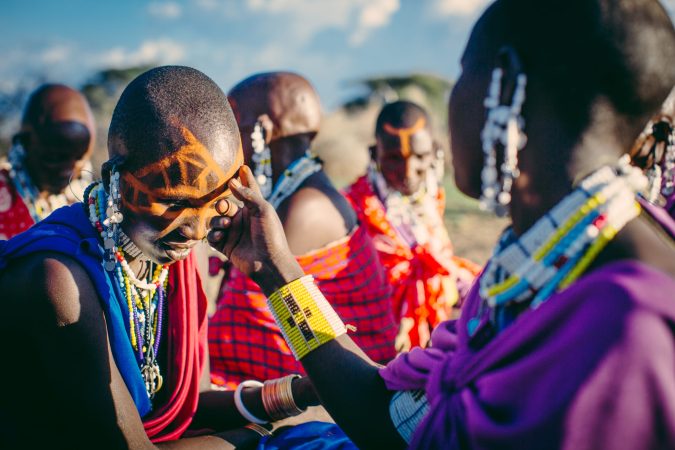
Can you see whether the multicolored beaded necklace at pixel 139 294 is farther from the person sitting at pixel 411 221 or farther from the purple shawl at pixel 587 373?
the person sitting at pixel 411 221

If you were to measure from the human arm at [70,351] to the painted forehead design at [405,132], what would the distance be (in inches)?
137

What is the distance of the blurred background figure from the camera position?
257 centimetres

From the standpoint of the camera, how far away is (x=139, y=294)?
7.42 ft

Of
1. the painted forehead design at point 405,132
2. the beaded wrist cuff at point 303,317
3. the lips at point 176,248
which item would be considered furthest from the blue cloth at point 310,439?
the painted forehead design at point 405,132

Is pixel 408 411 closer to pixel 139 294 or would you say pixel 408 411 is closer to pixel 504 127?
pixel 504 127

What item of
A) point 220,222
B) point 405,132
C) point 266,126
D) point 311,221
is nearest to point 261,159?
point 266,126

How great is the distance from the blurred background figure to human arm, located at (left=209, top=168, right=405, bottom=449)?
5.21ft

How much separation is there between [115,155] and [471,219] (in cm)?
1084

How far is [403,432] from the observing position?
1.84 m

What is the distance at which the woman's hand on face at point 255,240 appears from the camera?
2004 mm

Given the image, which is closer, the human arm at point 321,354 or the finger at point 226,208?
Result: the human arm at point 321,354

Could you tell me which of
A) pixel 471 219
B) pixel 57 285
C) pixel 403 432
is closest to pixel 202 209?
pixel 57 285

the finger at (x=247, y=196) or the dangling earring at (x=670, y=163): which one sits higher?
the finger at (x=247, y=196)

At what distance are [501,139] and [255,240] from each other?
0.93 meters
